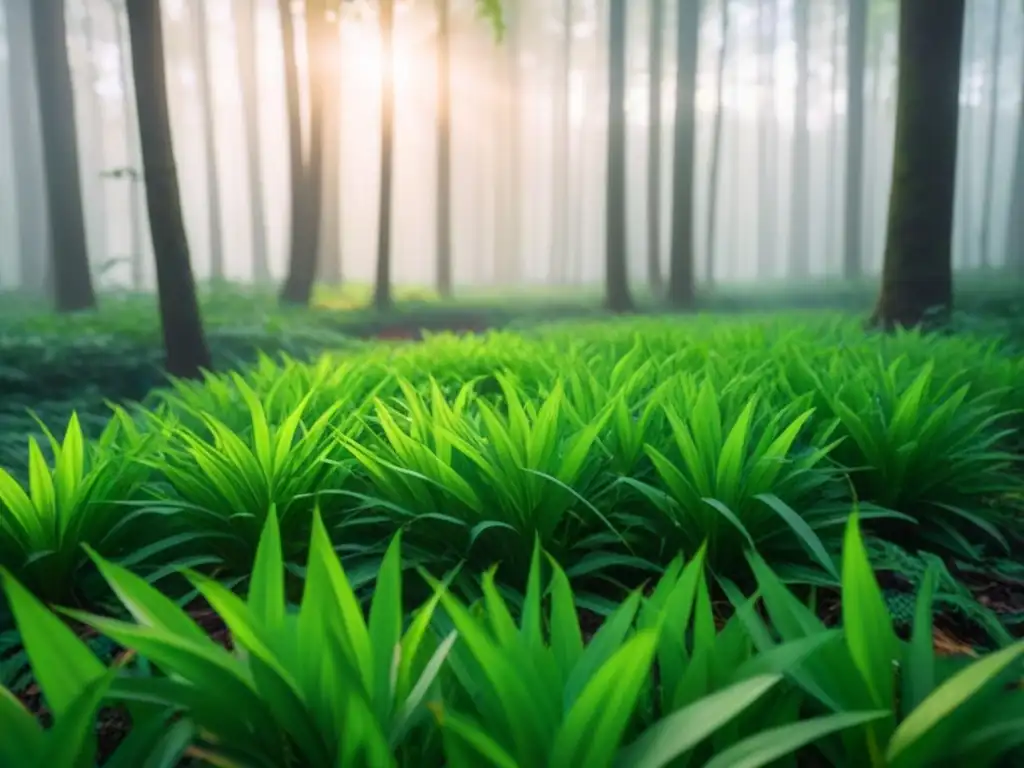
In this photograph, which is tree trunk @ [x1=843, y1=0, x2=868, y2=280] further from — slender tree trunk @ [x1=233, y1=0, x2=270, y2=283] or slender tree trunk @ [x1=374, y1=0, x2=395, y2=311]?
slender tree trunk @ [x1=233, y1=0, x2=270, y2=283]

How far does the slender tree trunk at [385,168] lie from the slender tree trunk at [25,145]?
1357 cm

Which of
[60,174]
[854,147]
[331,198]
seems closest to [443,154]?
[331,198]

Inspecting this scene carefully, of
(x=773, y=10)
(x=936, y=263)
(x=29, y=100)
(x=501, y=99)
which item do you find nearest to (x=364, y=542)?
(x=936, y=263)

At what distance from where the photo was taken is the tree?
614 cm

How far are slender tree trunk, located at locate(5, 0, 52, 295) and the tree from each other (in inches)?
909

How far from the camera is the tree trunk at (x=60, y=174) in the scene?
9.99 meters

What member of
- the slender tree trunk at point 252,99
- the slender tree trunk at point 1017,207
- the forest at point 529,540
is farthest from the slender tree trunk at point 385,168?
the slender tree trunk at point 1017,207

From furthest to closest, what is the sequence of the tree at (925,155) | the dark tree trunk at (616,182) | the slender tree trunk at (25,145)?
the slender tree trunk at (25,145) < the dark tree trunk at (616,182) < the tree at (925,155)

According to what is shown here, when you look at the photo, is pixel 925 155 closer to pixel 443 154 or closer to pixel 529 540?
pixel 529 540

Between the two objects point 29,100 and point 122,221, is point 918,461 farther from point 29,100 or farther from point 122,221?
point 122,221

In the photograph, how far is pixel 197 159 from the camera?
43344 millimetres

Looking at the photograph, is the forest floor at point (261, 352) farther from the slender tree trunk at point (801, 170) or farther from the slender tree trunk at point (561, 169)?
the slender tree trunk at point (561, 169)

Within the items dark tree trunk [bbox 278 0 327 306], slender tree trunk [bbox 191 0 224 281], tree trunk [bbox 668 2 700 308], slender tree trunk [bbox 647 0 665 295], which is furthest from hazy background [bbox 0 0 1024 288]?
tree trunk [bbox 668 2 700 308]

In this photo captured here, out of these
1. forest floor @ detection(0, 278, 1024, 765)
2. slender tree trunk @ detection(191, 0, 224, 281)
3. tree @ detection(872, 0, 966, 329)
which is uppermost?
slender tree trunk @ detection(191, 0, 224, 281)
